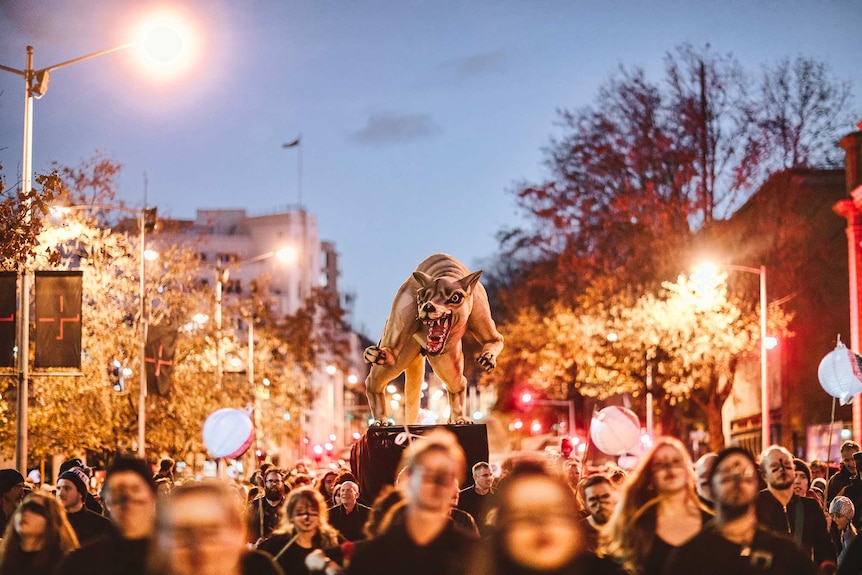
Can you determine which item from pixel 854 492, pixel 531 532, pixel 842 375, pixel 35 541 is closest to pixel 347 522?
pixel 35 541

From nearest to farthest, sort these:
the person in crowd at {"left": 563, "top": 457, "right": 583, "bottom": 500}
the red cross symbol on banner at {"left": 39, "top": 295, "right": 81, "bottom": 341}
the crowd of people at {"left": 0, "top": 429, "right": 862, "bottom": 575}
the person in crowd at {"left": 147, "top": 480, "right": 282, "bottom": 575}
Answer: the person in crowd at {"left": 147, "top": 480, "right": 282, "bottom": 575} → the crowd of people at {"left": 0, "top": 429, "right": 862, "bottom": 575} → the person in crowd at {"left": 563, "top": 457, "right": 583, "bottom": 500} → the red cross symbol on banner at {"left": 39, "top": 295, "right": 81, "bottom": 341}

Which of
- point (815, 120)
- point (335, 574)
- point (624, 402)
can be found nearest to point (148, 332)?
point (335, 574)

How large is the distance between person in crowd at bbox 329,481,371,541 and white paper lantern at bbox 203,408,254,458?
372 cm

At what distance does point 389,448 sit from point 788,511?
16.2ft

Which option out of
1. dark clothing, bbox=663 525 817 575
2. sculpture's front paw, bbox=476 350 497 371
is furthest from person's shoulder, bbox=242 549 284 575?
sculpture's front paw, bbox=476 350 497 371

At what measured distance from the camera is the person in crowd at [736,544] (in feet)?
19.4

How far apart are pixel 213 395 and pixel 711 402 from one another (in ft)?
51.4

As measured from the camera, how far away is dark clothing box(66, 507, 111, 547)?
8789 millimetres

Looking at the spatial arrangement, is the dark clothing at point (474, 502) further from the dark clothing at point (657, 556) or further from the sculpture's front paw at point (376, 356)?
the dark clothing at point (657, 556)

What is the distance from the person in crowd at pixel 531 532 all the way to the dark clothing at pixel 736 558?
0.85m

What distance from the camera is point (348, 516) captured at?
1173cm

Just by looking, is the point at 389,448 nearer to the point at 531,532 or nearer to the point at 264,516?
the point at 264,516

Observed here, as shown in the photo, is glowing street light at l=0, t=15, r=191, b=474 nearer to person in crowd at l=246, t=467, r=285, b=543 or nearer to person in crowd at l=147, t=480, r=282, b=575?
person in crowd at l=246, t=467, r=285, b=543

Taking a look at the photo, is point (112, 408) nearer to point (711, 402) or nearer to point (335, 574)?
point (711, 402)
